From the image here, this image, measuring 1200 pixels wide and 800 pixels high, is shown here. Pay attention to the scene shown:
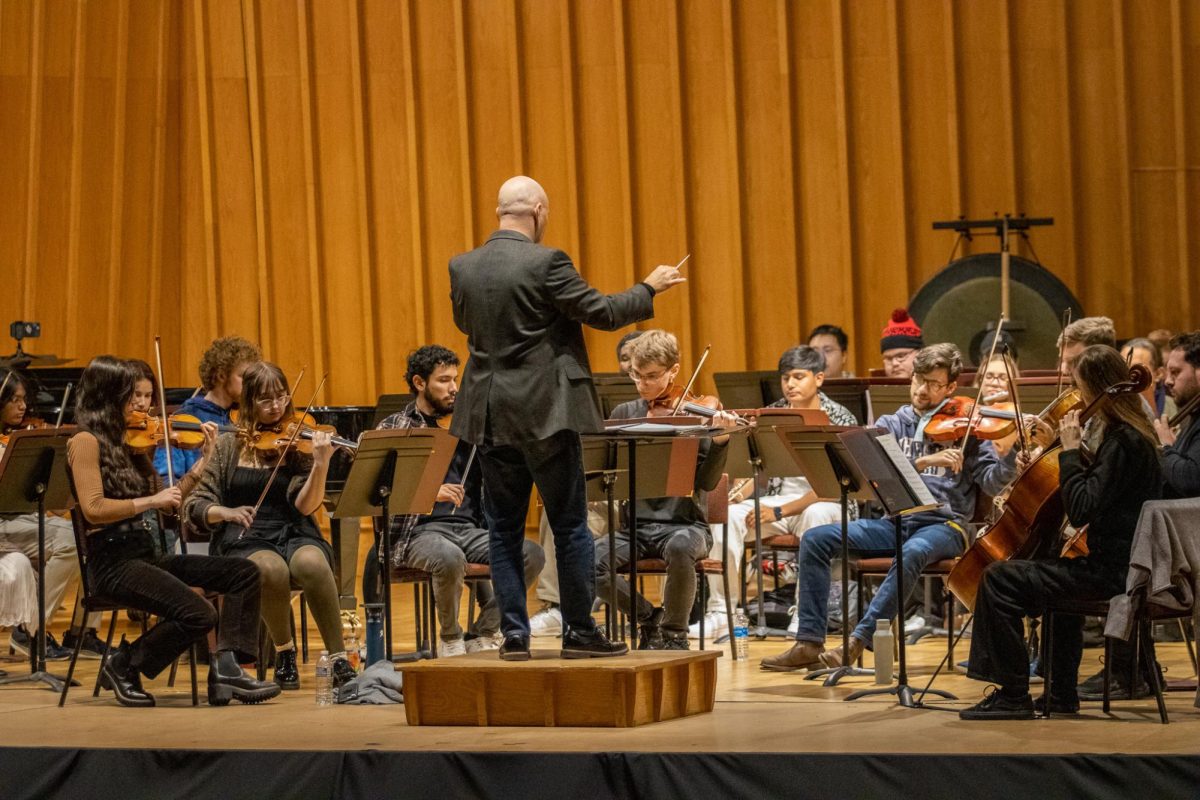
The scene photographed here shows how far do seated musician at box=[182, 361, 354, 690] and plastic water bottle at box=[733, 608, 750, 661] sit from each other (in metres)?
1.43

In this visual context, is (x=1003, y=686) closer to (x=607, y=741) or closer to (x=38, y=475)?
(x=607, y=741)

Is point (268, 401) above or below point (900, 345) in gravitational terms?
below

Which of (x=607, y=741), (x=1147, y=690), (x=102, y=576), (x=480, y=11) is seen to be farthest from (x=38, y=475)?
(x=480, y=11)

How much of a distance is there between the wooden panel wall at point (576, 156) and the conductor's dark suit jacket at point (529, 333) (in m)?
5.22

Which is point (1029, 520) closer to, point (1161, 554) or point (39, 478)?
point (1161, 554)

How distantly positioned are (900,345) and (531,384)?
401 centimetres

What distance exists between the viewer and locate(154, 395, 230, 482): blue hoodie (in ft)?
18.7

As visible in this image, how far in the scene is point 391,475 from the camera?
182 inches

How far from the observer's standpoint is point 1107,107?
Result: 887 cm

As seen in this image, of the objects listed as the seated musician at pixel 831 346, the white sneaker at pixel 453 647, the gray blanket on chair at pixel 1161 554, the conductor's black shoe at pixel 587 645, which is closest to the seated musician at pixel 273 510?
the white sneaker at pixel 453 647

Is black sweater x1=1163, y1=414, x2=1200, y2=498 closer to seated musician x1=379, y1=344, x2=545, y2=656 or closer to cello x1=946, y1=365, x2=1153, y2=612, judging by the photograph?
cello x1=946, y1=365, x2=1153, y2=612

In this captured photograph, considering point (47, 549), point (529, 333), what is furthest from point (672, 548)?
point (47, 549)

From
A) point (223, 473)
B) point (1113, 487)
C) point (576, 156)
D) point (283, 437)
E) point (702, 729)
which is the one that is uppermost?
point (576, 156)

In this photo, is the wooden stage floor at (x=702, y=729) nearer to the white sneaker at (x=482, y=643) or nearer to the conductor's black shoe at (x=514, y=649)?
the conductor's black shoe at (x=514, y=649)
